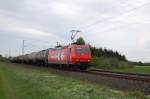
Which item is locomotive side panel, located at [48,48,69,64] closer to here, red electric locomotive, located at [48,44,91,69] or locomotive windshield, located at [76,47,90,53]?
red electric locomotive, located at [48,44,91,69]

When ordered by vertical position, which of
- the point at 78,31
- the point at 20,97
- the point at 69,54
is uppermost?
the point at 78,31

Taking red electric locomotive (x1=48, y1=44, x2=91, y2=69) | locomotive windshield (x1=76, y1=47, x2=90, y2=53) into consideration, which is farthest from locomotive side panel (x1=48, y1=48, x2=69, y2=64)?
locomotive windshield (x1=76, y1=47, x2=90, y2=53)

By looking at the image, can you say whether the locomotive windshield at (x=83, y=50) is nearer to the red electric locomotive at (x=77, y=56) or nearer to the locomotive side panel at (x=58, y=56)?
the red electric locomotive at (x=77, y=56)

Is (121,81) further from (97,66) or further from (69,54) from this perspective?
(97,66)

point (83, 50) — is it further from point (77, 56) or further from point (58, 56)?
point (58, 56)

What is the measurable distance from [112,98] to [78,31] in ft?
131

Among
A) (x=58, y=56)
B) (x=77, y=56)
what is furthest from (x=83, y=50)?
(x=58, y=56)

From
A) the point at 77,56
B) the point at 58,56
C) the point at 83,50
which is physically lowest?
the point at 77,56

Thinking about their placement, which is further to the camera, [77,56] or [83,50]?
[83,50]

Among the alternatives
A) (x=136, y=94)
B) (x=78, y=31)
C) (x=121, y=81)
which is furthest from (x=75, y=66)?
(x=136, y=94)

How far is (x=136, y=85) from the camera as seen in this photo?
67.2 ft

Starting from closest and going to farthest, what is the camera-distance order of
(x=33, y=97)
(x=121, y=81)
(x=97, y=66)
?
(x=33, y=97) < (x=121, y=81) < (x=97, y=66)

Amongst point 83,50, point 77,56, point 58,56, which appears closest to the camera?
point 77,56

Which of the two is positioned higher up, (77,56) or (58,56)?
(58,56)
